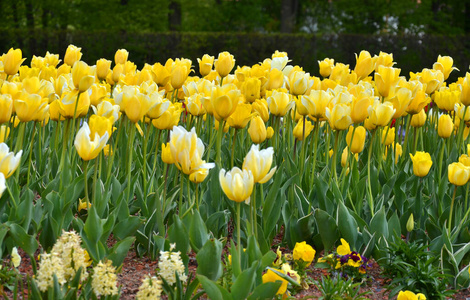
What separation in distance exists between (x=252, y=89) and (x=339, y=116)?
29.7 inches

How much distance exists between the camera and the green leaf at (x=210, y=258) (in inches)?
86.4

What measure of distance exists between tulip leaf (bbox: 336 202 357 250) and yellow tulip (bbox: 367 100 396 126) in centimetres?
48

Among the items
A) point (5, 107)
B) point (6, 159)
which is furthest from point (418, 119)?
point (6, 159)

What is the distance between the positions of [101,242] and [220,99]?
80 cm

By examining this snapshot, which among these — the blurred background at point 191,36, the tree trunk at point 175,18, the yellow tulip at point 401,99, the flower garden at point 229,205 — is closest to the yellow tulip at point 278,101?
the flower garden at point 229,205

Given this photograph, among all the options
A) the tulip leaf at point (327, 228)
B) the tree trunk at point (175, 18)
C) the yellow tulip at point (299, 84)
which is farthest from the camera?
the tree trunk at point (175, 18)

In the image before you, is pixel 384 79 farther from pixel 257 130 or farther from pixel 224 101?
pixel 224 101

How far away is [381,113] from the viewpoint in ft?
9.68

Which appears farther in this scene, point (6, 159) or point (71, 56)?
point (71, 56)

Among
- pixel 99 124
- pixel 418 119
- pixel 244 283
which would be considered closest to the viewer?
pixel 244 283

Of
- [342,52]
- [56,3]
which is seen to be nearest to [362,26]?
[342,52]

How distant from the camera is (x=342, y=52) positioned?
46.5ft

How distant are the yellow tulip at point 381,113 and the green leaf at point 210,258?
3.75 feet

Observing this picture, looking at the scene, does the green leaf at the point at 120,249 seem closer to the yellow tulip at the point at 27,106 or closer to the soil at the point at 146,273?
the soil at the point at 146,273
